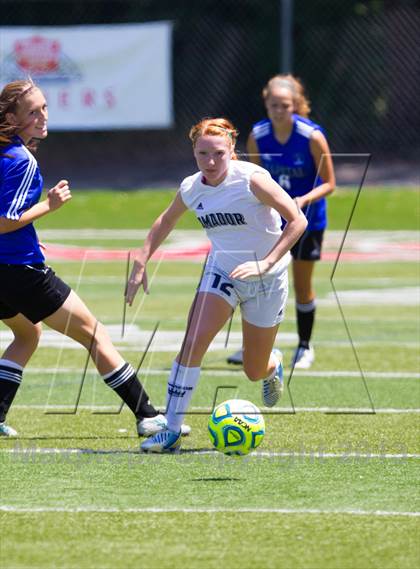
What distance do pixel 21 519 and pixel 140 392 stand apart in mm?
1914

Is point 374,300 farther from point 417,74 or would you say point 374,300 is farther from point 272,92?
point 417,74

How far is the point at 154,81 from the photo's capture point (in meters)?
21.8

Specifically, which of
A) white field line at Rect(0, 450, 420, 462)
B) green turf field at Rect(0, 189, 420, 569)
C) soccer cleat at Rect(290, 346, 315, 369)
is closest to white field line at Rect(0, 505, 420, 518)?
green turf field at Rect(0, 189, 420, 569)

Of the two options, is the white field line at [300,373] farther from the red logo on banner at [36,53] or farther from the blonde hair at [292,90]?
the red logo on banner at [36,53]

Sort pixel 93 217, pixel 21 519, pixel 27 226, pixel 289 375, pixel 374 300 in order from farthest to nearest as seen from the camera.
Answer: pixel 93 217 < pixel 374 300 < pixel 289 375 < pixel 27 226 < pixel 21 519

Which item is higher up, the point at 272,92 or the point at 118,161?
the point at 272,92

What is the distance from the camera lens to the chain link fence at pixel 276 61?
23.0 metres

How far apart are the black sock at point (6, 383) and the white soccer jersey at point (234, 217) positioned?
1.38 metres

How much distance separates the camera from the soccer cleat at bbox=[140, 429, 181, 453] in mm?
6730

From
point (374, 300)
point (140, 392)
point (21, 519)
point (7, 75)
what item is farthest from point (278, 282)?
point (7, 75)

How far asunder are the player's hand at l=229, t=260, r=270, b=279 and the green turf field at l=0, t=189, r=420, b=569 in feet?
3.28

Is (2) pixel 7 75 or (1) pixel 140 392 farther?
(2) pixel 7 75

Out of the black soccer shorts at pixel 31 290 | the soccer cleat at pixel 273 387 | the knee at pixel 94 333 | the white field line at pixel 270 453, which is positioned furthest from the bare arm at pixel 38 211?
the soccer cleat at pixel 273 387

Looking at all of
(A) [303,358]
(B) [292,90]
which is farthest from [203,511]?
(B) [292,90]
